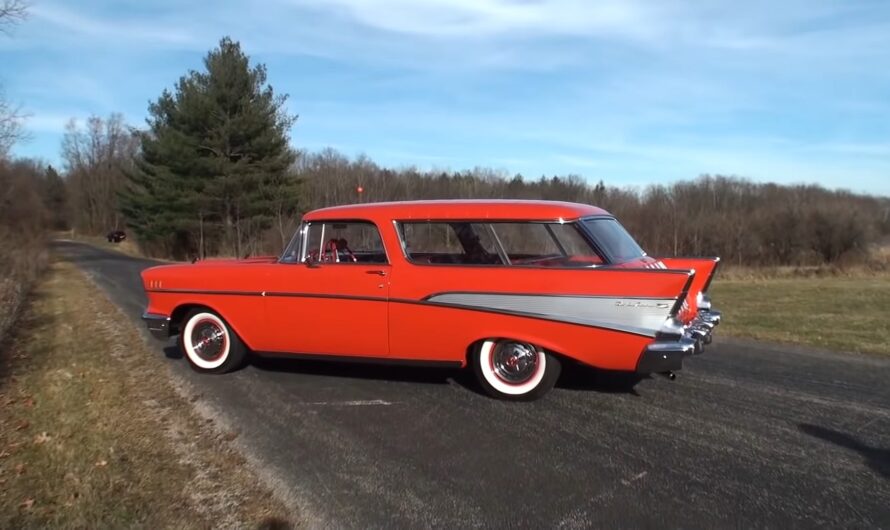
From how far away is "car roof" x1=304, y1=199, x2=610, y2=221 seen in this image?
6077mm

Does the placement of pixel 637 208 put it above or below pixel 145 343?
above

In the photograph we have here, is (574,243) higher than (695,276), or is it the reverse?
(574,243)

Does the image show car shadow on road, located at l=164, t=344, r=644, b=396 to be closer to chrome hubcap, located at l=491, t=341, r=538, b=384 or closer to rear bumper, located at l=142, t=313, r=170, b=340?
chrome hubcap, located at l=491, t=341, r=538, b=384

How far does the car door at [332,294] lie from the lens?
6.32m

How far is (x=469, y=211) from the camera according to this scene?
6281 millimetres

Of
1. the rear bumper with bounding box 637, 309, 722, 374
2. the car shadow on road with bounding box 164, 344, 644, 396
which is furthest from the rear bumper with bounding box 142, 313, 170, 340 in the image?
the rear bumper with bounding box 637, 309, 722, 374

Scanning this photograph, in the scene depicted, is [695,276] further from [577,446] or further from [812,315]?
[812,315]

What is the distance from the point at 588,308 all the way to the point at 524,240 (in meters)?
Answer: 1.04

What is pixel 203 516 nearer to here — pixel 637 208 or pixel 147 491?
pixel 147 491

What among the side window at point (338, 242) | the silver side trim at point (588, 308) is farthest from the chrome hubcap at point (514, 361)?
the side window at point (338, 242)

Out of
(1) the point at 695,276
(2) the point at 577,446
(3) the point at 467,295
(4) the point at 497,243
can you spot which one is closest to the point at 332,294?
→ (3) the point at 467,295

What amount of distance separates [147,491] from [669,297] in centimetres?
386

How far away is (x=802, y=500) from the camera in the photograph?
12.5ft


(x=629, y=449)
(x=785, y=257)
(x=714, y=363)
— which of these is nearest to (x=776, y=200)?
(x=785, y=257)
